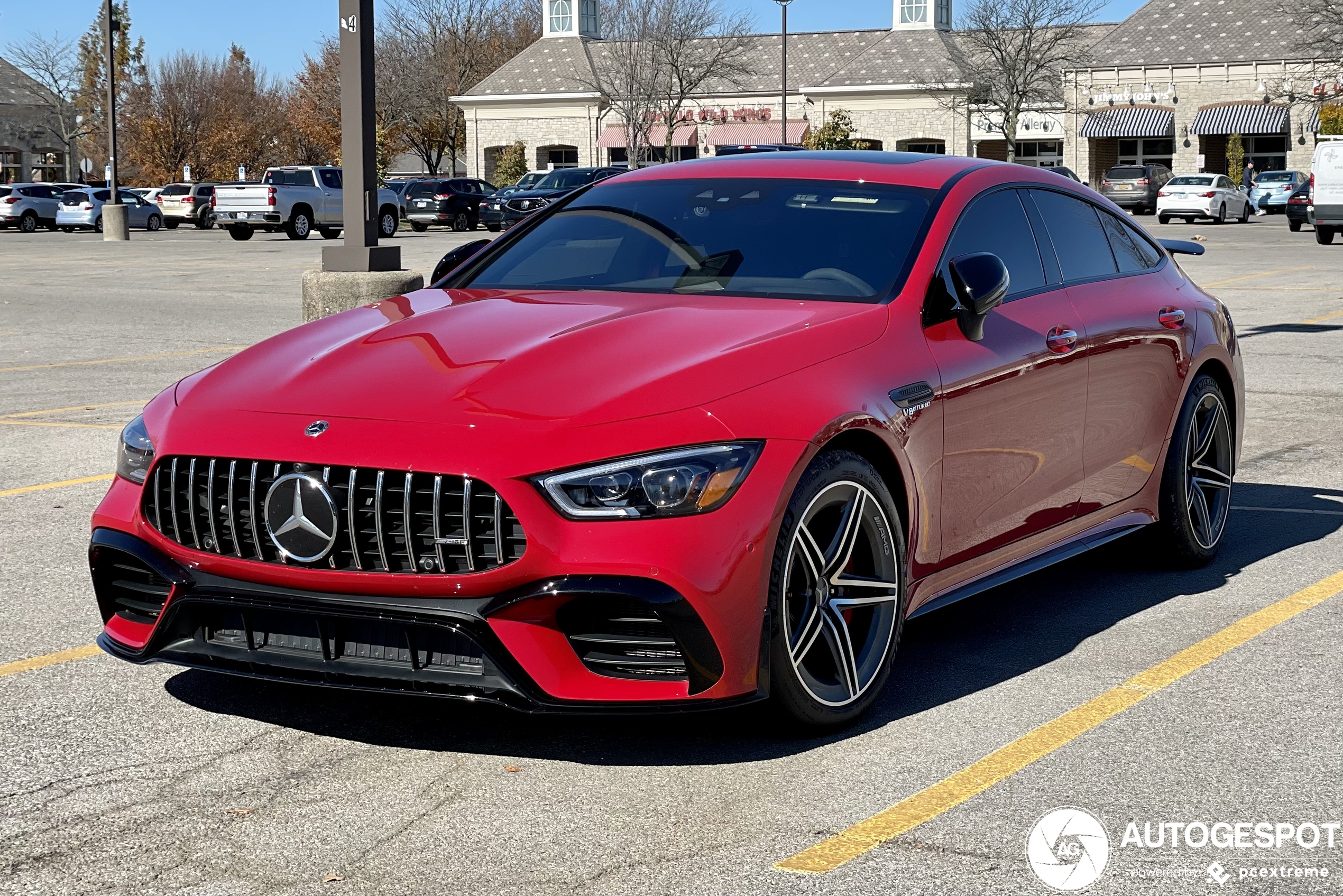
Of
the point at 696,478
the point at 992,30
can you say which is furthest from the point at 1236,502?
the point at 992,30

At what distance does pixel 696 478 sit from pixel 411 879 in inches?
44.9

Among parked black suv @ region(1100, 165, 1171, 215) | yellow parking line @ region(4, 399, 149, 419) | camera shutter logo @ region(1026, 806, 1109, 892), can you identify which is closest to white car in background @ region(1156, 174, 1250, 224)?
parked black suv @ region(1100, 165, 1171, 215)

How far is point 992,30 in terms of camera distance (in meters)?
69.3

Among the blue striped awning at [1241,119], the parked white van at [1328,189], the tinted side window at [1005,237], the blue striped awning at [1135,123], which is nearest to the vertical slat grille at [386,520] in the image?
the tinted side window at [1005,237]

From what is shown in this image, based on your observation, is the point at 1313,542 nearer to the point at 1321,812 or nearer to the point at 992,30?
the point at 1321,812

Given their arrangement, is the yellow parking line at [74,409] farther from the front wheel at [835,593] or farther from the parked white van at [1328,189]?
the parked white van at [1328,189]

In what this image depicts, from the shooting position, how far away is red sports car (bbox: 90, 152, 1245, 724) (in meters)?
3.99

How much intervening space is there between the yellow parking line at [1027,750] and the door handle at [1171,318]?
1.09 metres

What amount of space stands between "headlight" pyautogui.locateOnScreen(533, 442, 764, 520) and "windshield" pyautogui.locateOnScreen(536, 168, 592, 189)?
40.8 meters

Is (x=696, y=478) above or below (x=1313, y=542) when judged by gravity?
above

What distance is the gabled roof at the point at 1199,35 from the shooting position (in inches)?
2677

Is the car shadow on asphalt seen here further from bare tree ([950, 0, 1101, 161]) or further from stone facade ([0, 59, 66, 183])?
stone facade ([0, 59, 66, 183])

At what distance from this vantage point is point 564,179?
4566 cm
